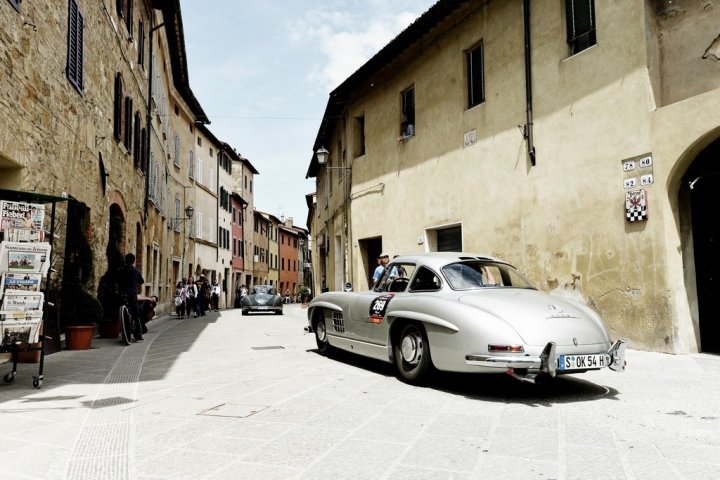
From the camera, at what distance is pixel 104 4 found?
11805 mm

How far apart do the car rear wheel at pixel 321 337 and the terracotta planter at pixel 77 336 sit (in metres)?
3.86

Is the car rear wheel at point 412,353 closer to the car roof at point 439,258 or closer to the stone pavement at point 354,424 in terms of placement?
the stone pavement at point 354,424

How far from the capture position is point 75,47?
9.71m

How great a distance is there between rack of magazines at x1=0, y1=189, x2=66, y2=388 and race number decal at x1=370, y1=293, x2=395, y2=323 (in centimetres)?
350

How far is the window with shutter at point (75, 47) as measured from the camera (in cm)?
934

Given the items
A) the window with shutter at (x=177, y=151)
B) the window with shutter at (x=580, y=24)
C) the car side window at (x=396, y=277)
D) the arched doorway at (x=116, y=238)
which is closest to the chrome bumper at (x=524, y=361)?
the car side window at (x=396, y=277)

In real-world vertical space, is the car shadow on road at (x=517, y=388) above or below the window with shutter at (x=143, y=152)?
below

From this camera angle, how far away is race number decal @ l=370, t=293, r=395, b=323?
648cm

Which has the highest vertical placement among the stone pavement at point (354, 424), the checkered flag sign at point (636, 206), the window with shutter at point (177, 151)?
the window with shutter at point (177, 151)

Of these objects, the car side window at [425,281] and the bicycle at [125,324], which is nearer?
the car side window at [425,281]

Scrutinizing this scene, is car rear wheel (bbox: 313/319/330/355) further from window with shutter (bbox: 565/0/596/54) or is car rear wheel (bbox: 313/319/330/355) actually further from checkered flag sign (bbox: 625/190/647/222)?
window with shutter (bbox: 565/0/596/54)

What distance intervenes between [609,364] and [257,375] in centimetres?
379

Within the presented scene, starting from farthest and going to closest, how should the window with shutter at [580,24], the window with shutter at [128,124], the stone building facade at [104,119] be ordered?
1. the window with shutter at [128,124]
2. the window with shutter at [580,24]
3. the stone building facade at [104,119]

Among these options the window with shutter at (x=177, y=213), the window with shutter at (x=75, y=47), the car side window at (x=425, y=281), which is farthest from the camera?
the window with shutter at (x=177, y=213)
